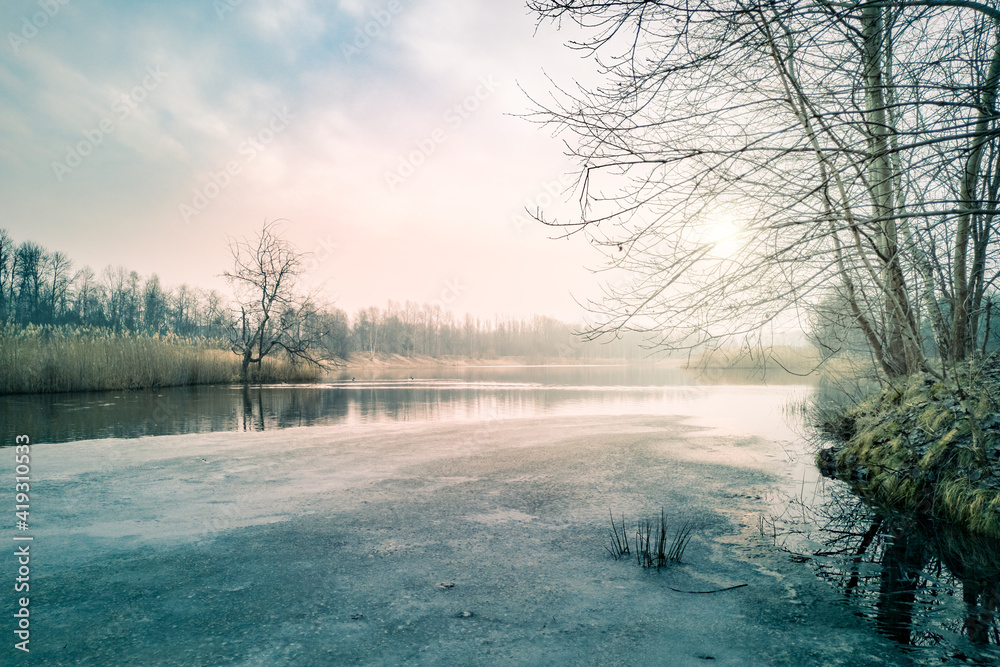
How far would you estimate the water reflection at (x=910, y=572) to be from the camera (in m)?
2.66

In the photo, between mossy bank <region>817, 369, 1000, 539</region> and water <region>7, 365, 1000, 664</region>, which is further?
mossy bank <region>817, 369, 1000, 539</region>

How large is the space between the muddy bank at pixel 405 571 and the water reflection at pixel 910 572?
235 mm

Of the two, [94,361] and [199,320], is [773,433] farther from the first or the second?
[199,320]

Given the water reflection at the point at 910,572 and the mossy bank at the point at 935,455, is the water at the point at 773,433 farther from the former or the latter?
the mossy bank at the point at 935,455

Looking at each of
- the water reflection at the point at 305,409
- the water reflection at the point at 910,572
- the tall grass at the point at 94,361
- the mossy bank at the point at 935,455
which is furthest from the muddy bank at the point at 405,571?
the tall grass at the point at 94,361

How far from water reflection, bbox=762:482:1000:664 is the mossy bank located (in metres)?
0.26

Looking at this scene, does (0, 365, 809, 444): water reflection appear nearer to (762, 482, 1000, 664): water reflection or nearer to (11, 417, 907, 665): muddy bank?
(11, 417, 907, 665): muddy bank

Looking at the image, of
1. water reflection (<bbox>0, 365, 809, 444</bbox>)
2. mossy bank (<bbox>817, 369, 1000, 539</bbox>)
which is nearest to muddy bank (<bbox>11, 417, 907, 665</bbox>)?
mossy bank (<bbox>817, 369, 1000, 539</bbox>)

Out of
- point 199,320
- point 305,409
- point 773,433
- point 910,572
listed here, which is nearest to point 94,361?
point 305,409

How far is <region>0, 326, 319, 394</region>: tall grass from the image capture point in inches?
565

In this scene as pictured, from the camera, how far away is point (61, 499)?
489cm

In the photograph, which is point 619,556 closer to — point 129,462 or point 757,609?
point 757,609

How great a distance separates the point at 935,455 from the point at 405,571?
5209 mm

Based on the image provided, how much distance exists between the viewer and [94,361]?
15695 millimetres
